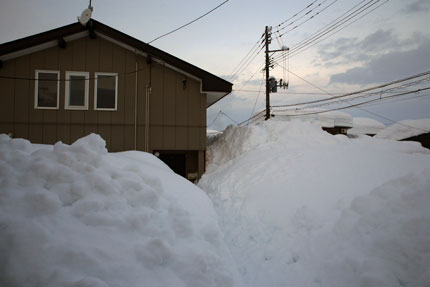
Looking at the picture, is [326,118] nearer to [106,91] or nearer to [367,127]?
[367,127]

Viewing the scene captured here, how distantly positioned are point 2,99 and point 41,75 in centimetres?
150

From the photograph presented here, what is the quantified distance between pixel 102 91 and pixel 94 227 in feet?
23.9

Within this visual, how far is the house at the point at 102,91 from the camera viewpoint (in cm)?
834

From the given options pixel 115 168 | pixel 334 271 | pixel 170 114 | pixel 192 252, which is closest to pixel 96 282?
pixel 192 252

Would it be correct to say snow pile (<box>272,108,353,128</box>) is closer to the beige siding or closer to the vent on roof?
the beige siding

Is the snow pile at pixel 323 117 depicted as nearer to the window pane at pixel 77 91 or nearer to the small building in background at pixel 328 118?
the small building in background at pixel 328 118

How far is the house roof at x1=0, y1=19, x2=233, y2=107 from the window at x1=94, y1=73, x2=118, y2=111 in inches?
56.2

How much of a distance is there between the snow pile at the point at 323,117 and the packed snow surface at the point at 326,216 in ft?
53.6

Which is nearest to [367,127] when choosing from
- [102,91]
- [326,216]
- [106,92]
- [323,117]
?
[323,117]

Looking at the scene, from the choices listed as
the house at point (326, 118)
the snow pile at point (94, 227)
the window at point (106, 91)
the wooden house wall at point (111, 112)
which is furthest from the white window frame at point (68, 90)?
the house at point (326, 118)

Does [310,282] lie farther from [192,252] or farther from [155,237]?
[155,237]

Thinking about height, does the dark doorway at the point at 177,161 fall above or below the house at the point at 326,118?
below

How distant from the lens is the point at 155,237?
3090mm

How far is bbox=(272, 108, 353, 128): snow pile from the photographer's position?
Answer: 2438 cm
